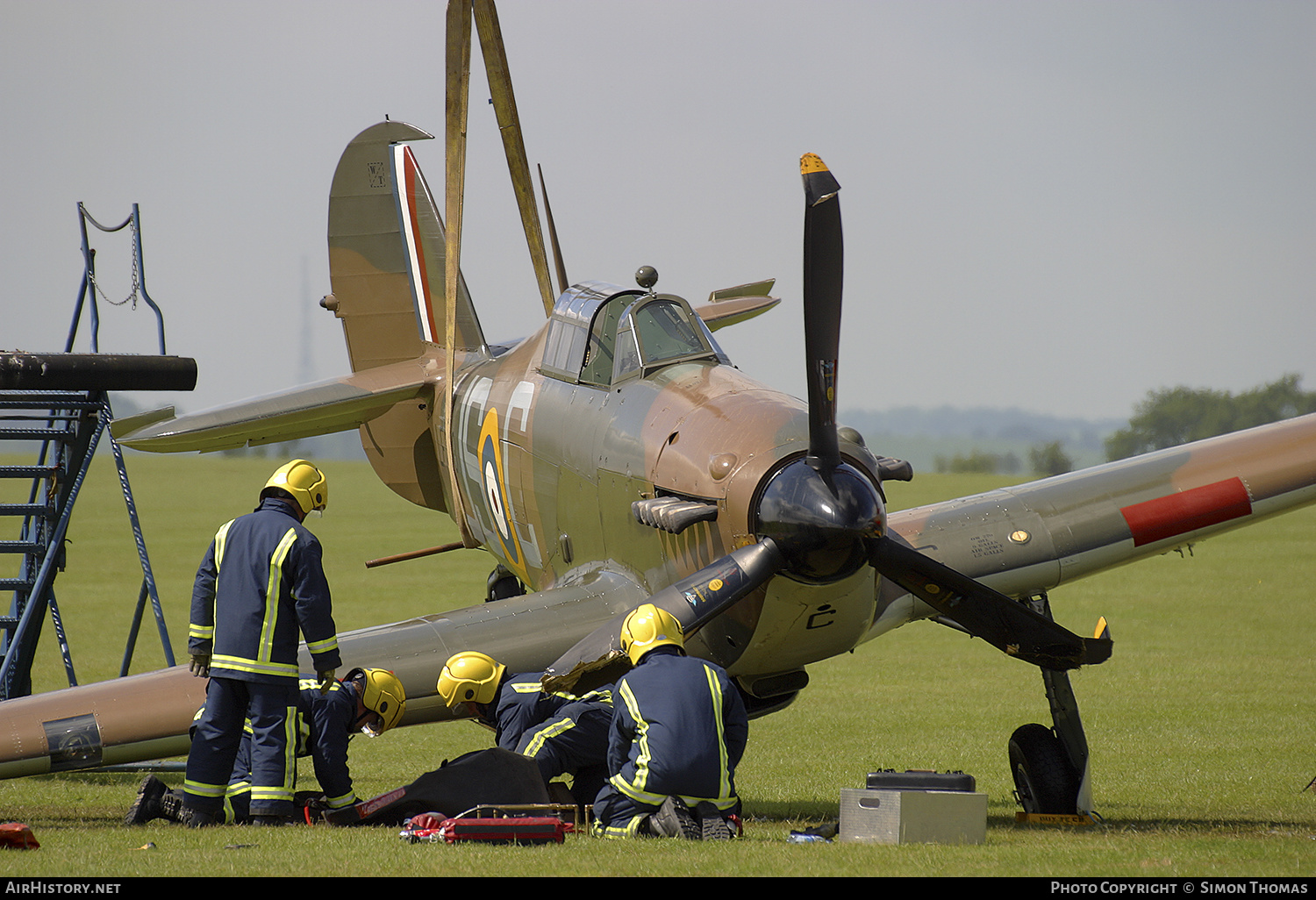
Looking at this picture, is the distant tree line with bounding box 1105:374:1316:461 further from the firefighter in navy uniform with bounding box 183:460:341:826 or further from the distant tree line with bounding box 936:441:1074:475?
the firefighter in navy uniform with bounding box 183:460:341:826

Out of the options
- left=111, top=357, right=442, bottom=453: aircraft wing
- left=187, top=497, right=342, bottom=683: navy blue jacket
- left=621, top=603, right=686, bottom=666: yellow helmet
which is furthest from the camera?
left=111, top=357, right=442, bottom=453: aircraft wing

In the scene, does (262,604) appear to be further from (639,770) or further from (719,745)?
(719,745)

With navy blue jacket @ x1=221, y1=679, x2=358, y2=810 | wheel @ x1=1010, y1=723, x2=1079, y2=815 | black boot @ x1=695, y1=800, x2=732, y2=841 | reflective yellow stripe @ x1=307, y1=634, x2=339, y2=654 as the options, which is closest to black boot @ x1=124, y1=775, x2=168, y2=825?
navy blue jacket @ x1=221, y1=679, x2=358, y2=810

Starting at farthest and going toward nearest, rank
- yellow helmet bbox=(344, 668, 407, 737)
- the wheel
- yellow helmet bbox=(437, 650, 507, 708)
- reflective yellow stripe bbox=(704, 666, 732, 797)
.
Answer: the wheel
yellow helmet bbox=(437, 650, 507, 708)
yellow helmet bbox=(344, 668, 407, 737)
reflective yellow stripe bbox=(704, 666, 732, 797)

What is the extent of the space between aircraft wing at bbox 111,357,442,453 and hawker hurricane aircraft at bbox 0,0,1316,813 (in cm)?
9

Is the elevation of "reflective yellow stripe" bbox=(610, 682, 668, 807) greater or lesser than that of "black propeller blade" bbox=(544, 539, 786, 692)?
lesser

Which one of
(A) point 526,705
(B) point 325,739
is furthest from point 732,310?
(B) point 325,739

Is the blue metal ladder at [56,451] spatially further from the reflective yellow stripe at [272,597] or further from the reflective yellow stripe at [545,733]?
A: the reflective yellow stripe at [545,733]

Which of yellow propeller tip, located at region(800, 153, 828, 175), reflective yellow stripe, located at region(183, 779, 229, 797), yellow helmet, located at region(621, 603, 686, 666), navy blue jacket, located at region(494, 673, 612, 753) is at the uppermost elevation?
yellow propeller tip, located at region(800, 153, 828, 175)

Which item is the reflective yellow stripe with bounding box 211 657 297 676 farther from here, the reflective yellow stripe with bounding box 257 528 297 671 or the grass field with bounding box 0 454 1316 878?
the grass field with bounding box 0 454 1316 878

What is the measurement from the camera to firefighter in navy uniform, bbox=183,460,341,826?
805 cm

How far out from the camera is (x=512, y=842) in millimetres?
7070

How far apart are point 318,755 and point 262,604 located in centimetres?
95

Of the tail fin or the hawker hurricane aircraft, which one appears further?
the tail fin
